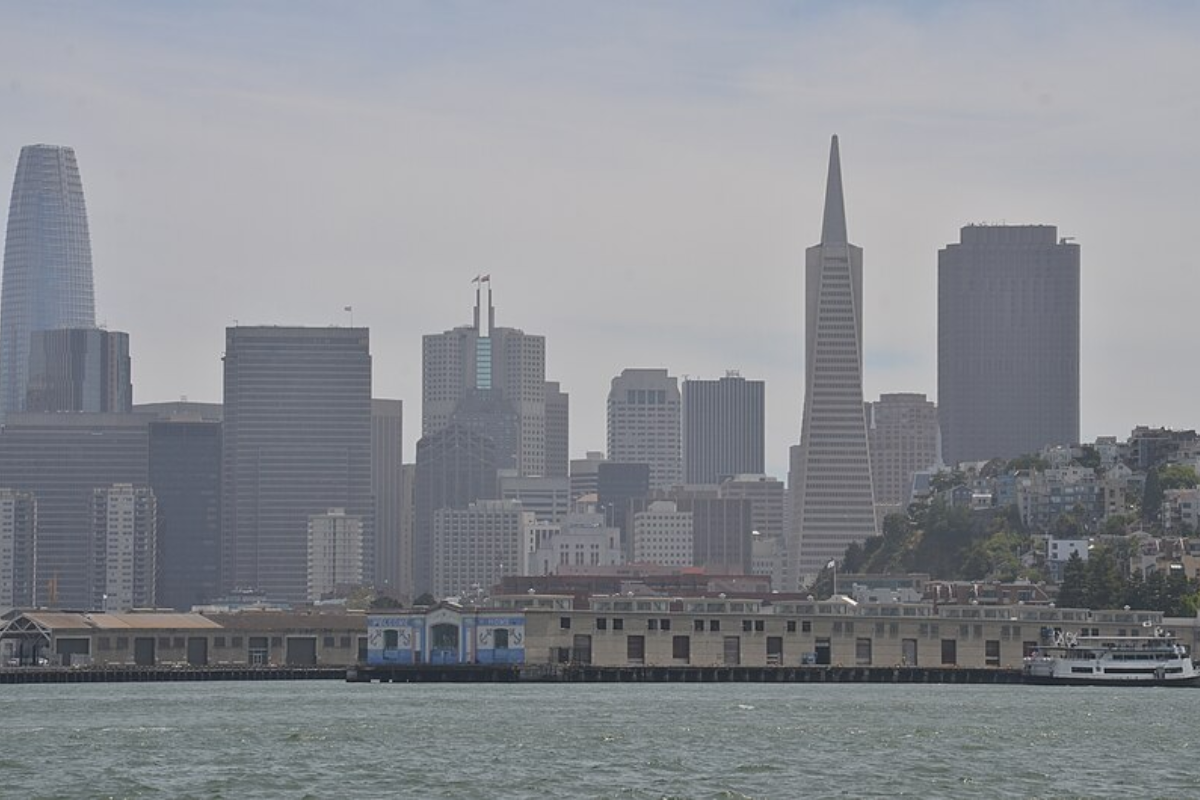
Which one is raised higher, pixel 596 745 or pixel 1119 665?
pixel 1119 665

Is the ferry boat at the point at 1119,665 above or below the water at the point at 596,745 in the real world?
above

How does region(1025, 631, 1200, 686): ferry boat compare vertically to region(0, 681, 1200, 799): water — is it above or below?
above

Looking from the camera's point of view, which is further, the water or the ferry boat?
the ferry boat

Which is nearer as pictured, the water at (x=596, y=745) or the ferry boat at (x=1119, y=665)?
the water at (x=596, y=745)

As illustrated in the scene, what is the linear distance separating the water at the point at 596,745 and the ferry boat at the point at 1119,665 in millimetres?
14922

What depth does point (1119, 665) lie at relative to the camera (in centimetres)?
19150

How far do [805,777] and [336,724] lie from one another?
3573cm

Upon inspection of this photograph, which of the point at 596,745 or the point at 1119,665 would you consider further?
the point at 1119,665

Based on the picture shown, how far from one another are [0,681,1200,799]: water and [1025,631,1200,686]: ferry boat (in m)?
14.9

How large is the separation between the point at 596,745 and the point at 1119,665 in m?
77.9

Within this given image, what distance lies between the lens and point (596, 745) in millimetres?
120250

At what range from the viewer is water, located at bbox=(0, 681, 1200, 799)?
101375mm

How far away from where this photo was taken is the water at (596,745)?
101375 millimetres

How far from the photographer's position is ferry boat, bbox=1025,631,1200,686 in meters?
191
